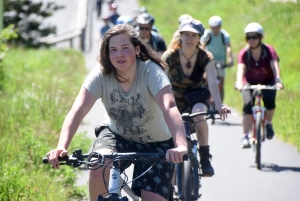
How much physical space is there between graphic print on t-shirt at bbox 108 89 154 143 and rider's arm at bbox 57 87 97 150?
19cm

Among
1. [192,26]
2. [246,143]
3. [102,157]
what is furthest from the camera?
[246,143]

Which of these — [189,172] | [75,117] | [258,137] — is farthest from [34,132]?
[75,117]

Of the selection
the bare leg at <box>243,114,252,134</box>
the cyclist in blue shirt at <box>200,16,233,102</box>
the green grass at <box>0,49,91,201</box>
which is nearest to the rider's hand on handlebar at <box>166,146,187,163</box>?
the green grass at <box>0,49,91,201</box>

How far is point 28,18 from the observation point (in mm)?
28422

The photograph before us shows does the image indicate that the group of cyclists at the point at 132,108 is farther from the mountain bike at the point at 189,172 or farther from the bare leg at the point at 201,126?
the bare leg at the point at 201,126

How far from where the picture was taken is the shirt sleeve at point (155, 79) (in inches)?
194

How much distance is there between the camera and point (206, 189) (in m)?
8.52

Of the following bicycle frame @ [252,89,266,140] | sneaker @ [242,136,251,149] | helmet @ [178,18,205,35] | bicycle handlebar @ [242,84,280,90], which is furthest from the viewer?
sneaker @ [242,136,251,149]

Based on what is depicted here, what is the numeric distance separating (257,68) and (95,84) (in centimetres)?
537

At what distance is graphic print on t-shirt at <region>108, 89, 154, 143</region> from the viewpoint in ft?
16.7

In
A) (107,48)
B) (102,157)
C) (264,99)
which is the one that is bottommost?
(102,157)

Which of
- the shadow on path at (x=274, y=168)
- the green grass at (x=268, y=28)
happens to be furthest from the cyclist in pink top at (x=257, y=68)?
the green grass at (x=268, y=28)

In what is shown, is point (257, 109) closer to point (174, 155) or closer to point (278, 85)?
point (278, 85)

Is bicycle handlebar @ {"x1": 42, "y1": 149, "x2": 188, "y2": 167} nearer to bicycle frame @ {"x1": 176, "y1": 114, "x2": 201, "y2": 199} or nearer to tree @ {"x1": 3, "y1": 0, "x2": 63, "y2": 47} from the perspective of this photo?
bicycle frame @ {"x1": 176, "y1": 114, "x2": 201, "y2": 199}
